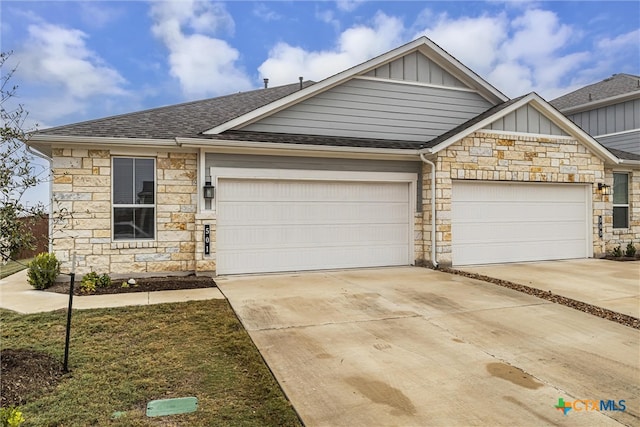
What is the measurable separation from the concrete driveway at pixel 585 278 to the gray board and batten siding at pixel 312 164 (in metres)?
2.69

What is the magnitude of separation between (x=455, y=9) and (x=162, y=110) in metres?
9.47

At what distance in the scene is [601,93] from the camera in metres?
15.5

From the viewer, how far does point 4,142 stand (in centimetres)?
355

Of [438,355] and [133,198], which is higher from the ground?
[133,198]

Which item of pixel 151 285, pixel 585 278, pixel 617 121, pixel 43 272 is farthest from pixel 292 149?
pixel 617 121

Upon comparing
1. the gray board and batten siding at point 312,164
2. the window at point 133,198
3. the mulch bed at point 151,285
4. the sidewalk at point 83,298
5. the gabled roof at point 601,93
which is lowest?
the sidewalk at point 83,298

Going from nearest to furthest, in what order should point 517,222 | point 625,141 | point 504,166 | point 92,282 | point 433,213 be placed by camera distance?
point 92,282 → point 433,213 → point 504,166 → point 517,222 → point 625,141

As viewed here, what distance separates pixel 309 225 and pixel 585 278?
5912 millimetres

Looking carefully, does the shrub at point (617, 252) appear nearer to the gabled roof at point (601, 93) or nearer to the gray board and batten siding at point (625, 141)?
the gray board and batten siding at point (625, 141)

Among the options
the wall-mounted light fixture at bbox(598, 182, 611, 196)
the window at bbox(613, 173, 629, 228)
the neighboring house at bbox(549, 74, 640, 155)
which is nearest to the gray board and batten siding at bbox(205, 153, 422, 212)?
the wall-mounted light fixture at bbox(598, 182, 611, 196)

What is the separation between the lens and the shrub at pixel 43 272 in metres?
7.54

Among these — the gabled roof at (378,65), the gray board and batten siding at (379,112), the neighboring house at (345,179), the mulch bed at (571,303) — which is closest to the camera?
the mulch bed at (571,303)

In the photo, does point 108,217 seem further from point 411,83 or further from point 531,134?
point 531,134

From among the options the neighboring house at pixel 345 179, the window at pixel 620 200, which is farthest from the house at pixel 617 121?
the neighboring house at pixel 345 179
